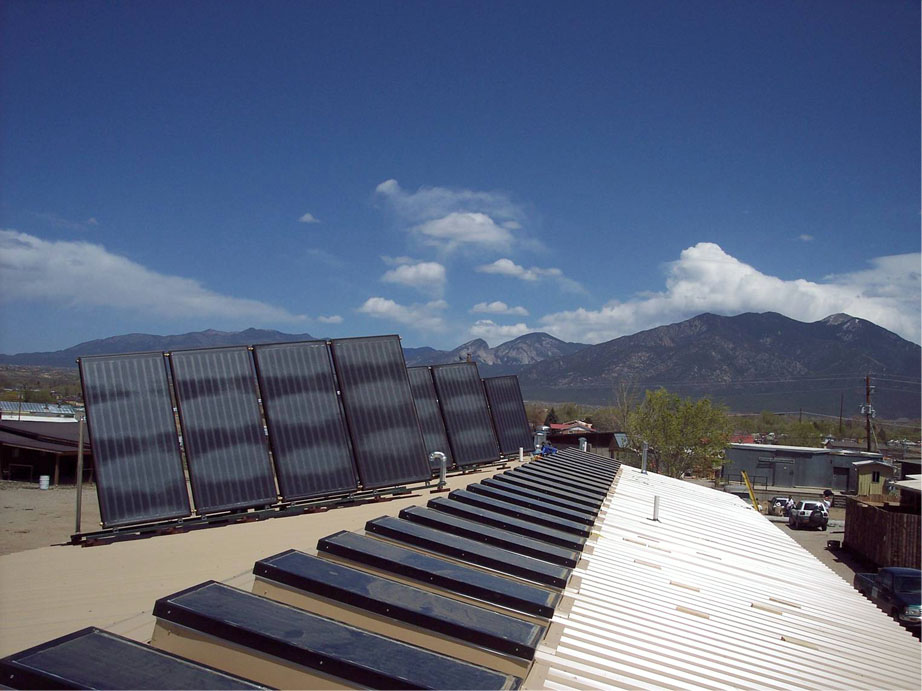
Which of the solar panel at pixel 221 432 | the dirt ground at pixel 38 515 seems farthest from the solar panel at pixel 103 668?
the dirt ground at pixel 38 515

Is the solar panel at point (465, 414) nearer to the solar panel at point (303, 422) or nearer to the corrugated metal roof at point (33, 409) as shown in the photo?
the solar panel at point (303, 422)

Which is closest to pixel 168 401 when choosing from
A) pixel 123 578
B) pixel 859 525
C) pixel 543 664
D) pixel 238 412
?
pixel 238 412

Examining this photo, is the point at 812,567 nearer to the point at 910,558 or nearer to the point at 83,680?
the point at 83,680

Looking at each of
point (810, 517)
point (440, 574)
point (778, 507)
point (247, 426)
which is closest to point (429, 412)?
point (247, 426)

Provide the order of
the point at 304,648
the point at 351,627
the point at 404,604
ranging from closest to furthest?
the point at 304,648 < the point at 351,627 < the point at 404,604

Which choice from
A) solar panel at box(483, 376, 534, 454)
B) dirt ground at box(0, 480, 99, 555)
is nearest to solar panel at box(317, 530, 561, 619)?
solar panel at box(483, 376, 534, 454)

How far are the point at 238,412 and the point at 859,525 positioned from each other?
2965 centimetres

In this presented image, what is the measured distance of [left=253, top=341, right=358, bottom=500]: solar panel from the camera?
9.66 metres

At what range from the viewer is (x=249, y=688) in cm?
276

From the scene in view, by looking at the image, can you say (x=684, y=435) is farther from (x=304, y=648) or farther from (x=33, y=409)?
(x=33, y=409)

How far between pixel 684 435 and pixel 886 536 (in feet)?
60.2

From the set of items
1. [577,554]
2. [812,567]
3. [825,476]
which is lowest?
[825,476]

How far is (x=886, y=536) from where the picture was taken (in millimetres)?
26938

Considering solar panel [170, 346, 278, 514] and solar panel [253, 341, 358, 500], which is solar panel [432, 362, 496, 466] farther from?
solar panel [170, 346, 278, 514]
